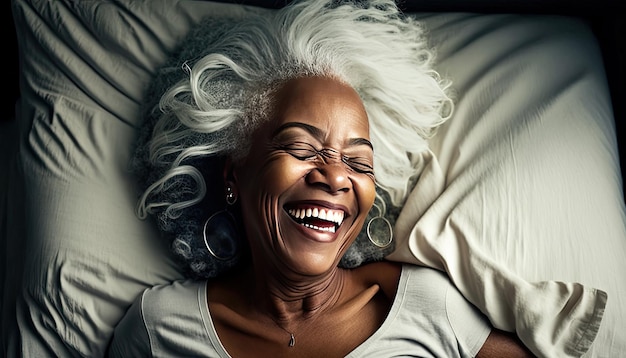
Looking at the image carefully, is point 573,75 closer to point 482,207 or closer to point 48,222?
point 482,207

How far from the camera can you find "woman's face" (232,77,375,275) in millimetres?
1607

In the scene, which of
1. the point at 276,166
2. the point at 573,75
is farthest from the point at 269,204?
the point at 573,75

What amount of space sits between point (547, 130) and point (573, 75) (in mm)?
223

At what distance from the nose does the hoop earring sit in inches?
11.3

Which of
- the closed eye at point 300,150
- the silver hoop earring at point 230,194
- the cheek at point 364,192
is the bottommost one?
the silver hoop earring at point 230,194

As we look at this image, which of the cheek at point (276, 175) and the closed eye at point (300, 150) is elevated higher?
the closed eye at point (300, 150)

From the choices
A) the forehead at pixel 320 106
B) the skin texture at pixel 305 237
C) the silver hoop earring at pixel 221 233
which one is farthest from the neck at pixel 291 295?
the forehead at pixel 320 106

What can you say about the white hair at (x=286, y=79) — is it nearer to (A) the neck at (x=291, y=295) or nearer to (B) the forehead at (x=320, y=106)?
(B) the forehead at (x=320, y=106)

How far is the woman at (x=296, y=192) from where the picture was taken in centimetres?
164

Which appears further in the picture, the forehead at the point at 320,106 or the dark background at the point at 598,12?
the dark background at the point at 598,12

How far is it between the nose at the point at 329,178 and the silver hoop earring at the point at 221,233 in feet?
1.09

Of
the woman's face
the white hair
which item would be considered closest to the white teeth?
the woman's face

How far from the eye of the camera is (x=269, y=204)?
63.7 inches

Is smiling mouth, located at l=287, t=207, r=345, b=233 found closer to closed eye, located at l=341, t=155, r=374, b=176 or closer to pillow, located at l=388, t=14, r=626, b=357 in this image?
closed eye, located at l=341, t=155, r=374, b=176
